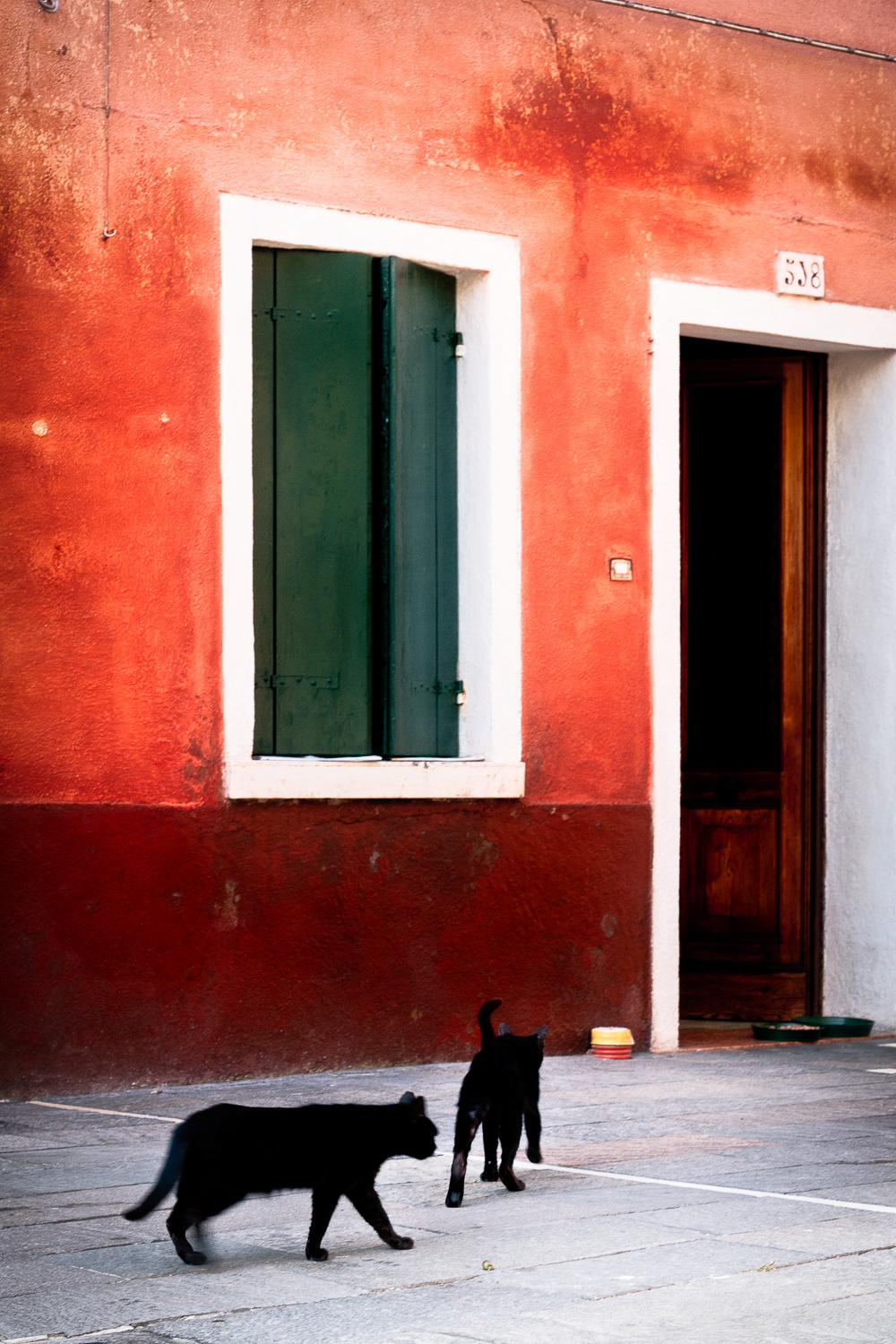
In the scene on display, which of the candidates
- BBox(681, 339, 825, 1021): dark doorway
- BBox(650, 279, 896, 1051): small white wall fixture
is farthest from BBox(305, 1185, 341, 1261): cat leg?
BBox(681, 339, 825, 1021): dark doorway

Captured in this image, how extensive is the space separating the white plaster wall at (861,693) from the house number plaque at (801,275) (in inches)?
25.9

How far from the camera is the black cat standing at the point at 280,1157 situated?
15.6ft

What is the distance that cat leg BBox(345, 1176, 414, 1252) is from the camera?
4961mm

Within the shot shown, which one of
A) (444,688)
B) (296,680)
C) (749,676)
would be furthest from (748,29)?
(296,680)

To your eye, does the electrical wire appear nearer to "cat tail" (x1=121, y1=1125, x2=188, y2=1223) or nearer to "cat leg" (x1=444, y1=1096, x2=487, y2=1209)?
"cat leg" (x1=444, y1=1096, x2=487, y2=1209)

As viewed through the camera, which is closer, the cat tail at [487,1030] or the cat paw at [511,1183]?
the cat tail at [487,1030]

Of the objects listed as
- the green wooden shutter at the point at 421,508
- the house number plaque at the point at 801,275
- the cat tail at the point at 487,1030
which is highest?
the house number plaque at the point at 801,275

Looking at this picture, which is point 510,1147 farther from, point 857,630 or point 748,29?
point 748,29

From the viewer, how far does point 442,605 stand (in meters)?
9.44

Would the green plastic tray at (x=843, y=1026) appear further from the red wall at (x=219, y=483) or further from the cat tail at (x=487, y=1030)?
the cat tail at (x=487, y=1030)

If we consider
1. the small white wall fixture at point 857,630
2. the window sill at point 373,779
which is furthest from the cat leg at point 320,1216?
the small white wall fixture at point 857,630

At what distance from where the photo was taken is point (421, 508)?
30.7 feet

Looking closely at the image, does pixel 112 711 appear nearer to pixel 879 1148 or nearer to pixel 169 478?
pixel 169 478

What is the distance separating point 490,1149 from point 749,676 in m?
5.54
